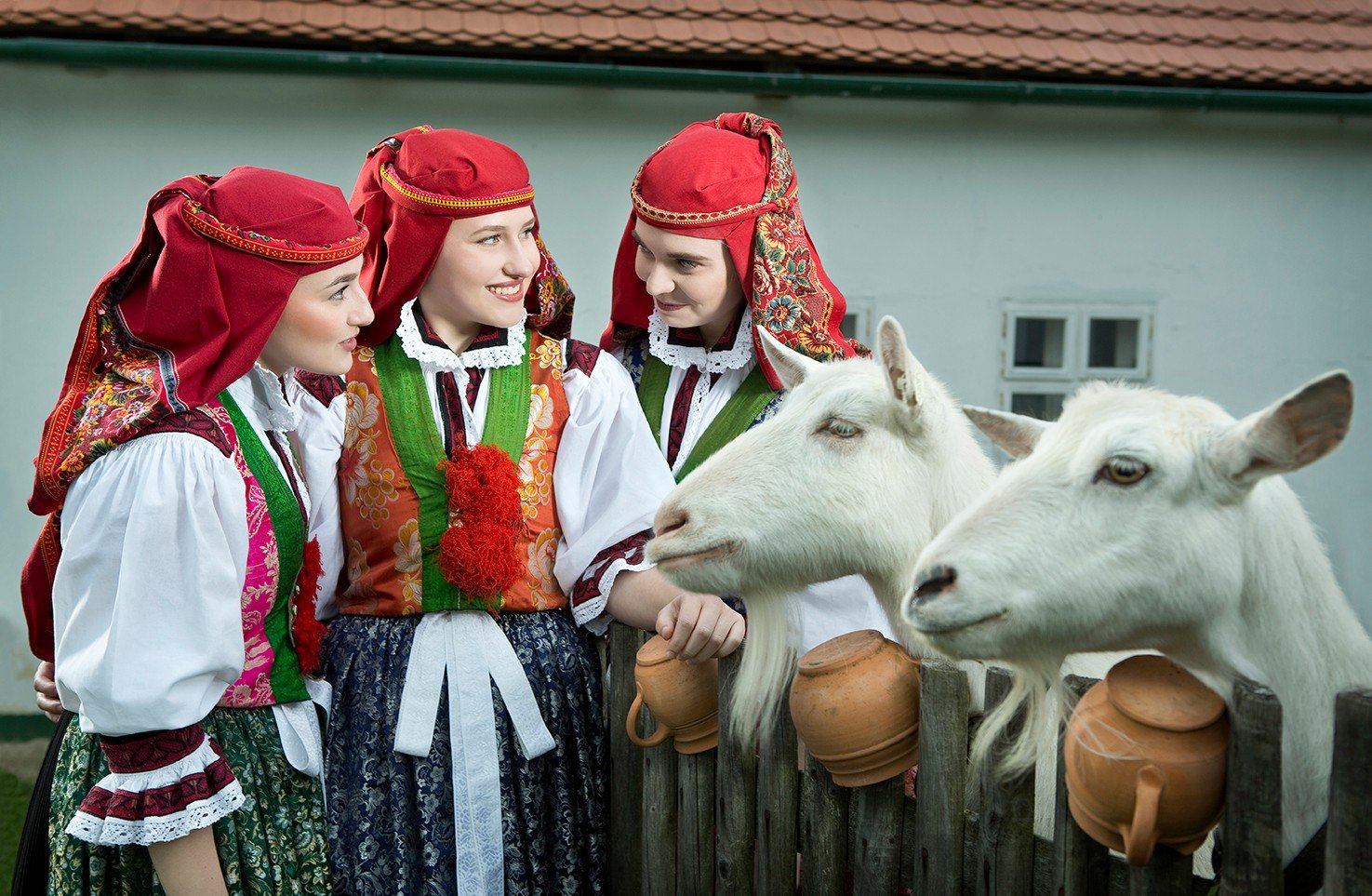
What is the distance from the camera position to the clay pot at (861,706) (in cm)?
196

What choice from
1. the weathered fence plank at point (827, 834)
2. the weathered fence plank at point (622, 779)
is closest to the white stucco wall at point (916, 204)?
the weathered fence plank at point (622, 779)

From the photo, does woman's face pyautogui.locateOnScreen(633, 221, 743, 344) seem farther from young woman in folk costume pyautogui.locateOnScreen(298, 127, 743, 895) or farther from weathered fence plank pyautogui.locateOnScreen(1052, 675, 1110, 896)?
weathered fence plank pyautogui.locateOnScreen(1052, 675, 1110, 896)

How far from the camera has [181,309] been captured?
2123 mm

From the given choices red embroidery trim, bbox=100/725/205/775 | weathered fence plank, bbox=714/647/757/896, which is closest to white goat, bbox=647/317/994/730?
weathered fence plank, bbox=714/647/757/896

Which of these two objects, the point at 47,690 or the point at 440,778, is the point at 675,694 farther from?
the point at 47,690

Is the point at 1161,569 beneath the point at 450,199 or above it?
beneath

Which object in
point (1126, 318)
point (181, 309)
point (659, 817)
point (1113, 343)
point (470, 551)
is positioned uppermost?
point (181, 309)

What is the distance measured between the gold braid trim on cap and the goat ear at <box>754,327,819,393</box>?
0.62m

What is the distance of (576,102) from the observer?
636cm

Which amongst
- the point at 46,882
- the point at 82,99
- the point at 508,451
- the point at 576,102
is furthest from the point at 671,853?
the point at 82,99

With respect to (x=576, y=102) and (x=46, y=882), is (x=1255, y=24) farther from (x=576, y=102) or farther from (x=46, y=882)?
(x=46, y=882)

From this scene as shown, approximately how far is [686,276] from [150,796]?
5.09 feet

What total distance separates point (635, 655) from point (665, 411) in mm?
631

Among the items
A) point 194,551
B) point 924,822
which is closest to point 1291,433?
point 924,822
